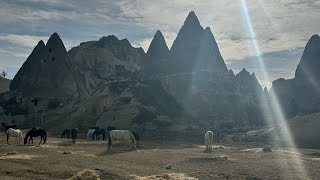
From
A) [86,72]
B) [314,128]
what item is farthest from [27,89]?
[314,128]

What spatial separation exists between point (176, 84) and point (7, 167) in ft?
482

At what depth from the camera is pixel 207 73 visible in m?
→ 183

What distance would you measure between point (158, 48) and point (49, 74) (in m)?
55.7

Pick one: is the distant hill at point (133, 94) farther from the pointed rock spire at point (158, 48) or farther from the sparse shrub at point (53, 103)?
the sparse shrub at point (53, 103)

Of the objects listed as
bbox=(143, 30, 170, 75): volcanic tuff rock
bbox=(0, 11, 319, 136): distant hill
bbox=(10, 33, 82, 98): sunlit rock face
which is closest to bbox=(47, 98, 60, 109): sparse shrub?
bbox=(0, 11, 319, 136): distant hill

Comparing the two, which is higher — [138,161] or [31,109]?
[31,109]

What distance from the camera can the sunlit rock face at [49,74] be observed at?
528ft

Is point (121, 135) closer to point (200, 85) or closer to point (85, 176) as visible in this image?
point (85, 176)

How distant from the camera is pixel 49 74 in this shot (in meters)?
168

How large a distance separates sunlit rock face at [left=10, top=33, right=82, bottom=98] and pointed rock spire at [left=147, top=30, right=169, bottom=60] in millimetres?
40144

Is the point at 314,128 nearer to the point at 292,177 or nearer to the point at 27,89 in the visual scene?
the point at 292,177

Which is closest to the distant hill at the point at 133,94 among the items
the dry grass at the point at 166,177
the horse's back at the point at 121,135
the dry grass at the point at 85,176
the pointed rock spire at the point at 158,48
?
the pointed rock spire at the point at 158,48

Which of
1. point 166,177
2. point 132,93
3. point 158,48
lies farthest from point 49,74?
point 166,177

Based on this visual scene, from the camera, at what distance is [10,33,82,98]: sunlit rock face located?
16100 cm
